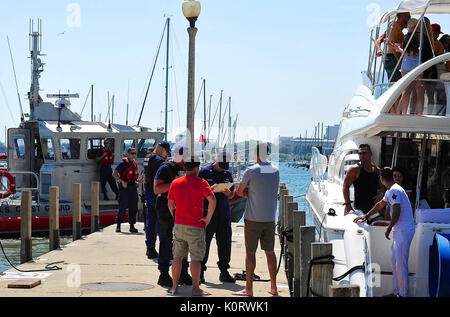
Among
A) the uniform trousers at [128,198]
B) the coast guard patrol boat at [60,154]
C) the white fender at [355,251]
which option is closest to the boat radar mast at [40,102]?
the coast guard patrol boat at [60,154]

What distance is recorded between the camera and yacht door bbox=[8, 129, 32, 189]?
24.4 m

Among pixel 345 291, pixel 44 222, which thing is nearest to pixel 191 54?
pixel 345 291

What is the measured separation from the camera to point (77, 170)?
921 inches

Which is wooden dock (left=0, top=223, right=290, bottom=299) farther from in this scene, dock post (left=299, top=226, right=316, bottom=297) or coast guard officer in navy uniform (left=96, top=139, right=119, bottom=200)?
coast guard officer in navy uniform (left=96, top=139, right=119, bottom=200)

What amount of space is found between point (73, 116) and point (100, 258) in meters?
13.3

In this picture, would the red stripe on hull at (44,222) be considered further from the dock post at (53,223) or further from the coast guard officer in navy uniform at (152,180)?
the coast guard officer in navy uniform at (152,180)

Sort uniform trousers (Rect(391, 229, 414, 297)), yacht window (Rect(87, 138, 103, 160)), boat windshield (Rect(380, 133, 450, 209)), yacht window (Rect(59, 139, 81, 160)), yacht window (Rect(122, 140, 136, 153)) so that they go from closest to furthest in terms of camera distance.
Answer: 1. uniform trousers (Rect(391, 229, 414, 297))
2. boat windshield (Rect(380, 133, 450, 209))
3. yacht window (Rect(59, 139, 81, 160))
4. yacht window (Rect(87, 138, 103, 160))
5. yacht window (Rect(122, 140, 136, 153))

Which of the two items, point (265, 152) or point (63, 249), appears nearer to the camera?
point (265, 152)

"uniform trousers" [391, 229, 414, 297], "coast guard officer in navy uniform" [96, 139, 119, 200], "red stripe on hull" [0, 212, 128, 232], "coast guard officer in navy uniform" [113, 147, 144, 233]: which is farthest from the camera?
"coast guard officer in navy uniform" [96, 139, 119, 200]

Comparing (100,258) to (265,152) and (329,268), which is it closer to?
(265,152)

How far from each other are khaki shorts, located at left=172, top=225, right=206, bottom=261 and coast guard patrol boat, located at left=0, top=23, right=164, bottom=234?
44.5ft

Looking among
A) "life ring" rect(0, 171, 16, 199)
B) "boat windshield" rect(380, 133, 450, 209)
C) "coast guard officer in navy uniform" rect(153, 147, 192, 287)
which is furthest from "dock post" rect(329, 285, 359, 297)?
"life ring" rect(0, 171, 16, 199)
